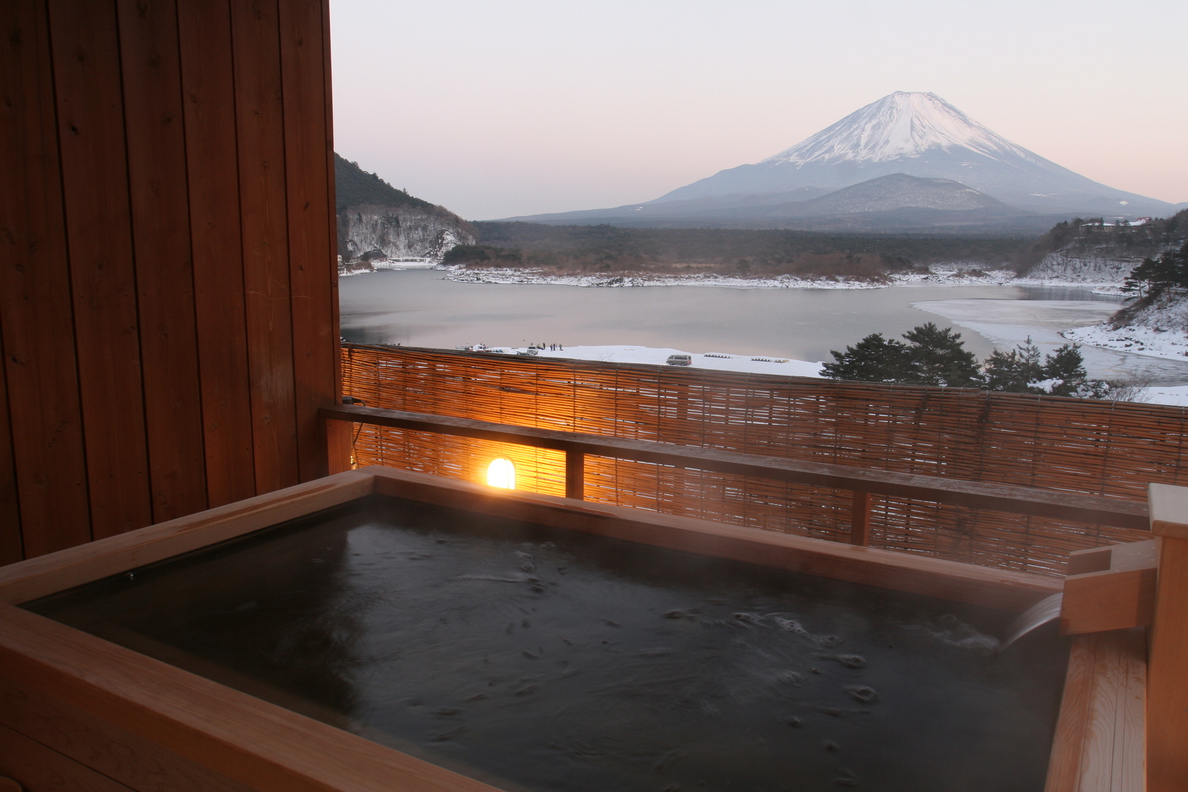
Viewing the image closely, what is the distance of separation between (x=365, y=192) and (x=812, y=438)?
3094 millimetres

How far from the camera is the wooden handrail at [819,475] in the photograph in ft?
5.09

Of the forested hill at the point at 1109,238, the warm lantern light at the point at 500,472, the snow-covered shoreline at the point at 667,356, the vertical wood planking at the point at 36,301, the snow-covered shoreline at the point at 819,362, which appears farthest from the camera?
the snow-covered shoreline at the point at 667,356

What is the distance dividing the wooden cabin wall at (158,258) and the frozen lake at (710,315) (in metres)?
1.35

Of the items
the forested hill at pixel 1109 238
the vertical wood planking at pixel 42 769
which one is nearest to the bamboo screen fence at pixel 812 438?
the forested hill at pixel 1109 238

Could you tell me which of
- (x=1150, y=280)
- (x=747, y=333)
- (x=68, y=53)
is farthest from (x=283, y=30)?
(x=1150, y=280)

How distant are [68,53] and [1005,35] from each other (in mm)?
5139

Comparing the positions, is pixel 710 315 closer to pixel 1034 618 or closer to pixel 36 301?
pixel 36 301

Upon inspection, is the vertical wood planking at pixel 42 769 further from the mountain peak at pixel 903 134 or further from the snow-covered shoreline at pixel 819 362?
the mountain peak at pixel 903 134

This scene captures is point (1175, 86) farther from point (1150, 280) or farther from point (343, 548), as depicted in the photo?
point (343, 548)

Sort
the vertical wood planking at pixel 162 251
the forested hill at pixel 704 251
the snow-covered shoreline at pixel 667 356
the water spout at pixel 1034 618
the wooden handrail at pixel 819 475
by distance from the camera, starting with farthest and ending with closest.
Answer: the forested hill at pixel 704 251
the snow-covered shoreline at pixel 667 356
the vertical wood planking at pixel 162 251
the wooden handrail at pixel 819 475
the water spout at pixel 1034 618

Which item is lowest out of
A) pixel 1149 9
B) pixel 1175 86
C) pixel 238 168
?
pixel 238 168

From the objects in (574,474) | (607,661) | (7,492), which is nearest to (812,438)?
(574,474)

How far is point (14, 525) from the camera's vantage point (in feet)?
5.87

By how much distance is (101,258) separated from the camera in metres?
1.91
